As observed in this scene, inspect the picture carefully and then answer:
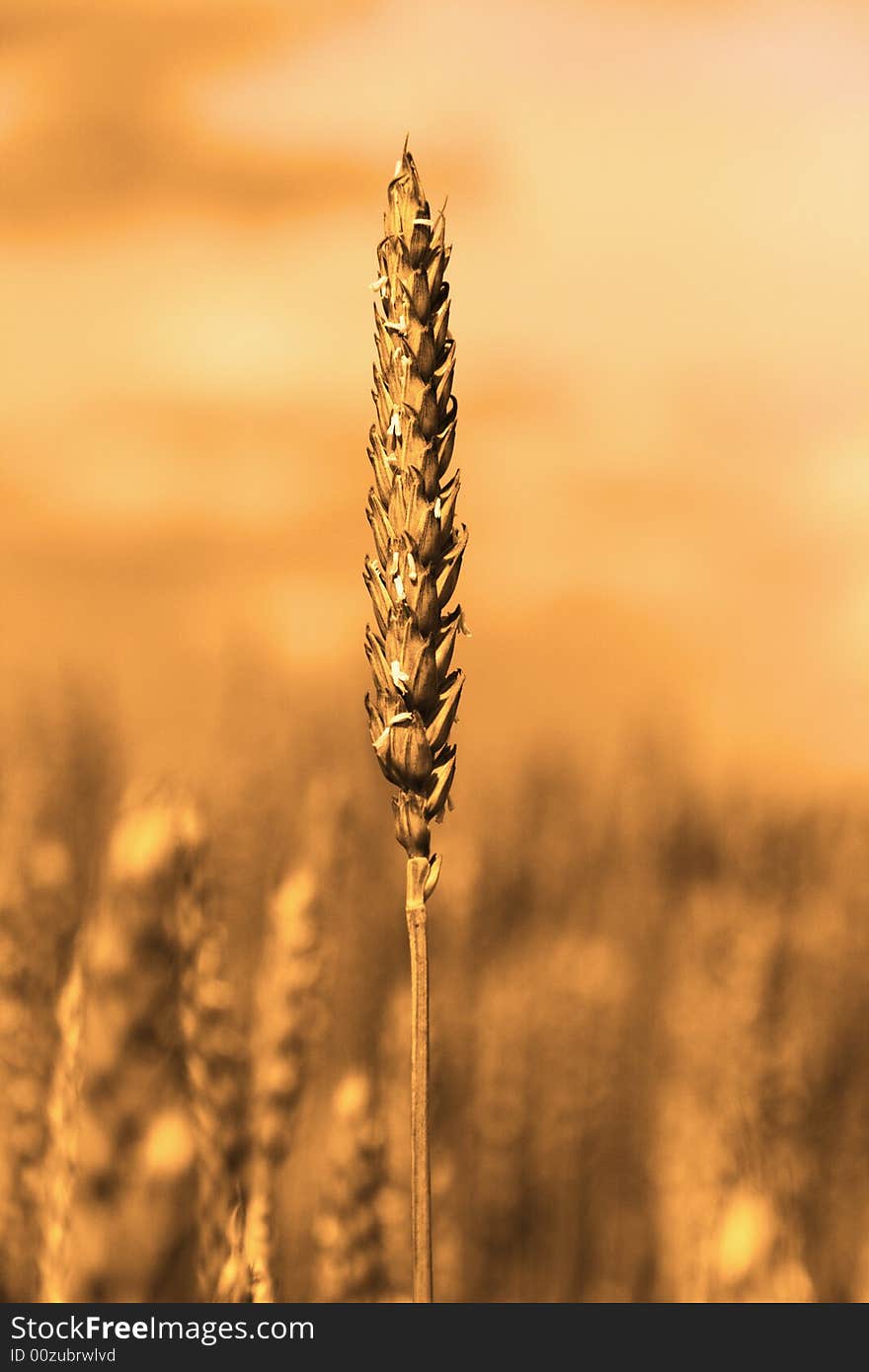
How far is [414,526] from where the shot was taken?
2.23 ft

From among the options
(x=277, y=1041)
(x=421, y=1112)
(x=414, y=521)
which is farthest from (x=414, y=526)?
(x=277, y=1041)

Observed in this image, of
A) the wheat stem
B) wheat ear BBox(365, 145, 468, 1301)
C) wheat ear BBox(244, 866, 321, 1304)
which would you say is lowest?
wheat ear BBox(244, 866, 321, 1304)

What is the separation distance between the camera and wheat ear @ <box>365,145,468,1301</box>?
67 cm

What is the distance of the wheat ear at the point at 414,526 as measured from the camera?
0.67 m

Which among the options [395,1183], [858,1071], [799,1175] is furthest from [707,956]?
[395,1183]

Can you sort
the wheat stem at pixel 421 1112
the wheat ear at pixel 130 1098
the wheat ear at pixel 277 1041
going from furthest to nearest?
the wheat ear at pixel 277 1041, the wheat ear at pixel 130 1098, the wheat stem at pixel 421 1112

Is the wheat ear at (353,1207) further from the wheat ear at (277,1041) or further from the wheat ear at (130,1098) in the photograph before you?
the wheat ear at (130,1098)

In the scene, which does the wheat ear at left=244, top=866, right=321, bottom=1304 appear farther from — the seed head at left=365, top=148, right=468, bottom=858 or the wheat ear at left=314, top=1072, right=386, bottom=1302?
the seed head at left=365, top=148, right=468, bottom=858

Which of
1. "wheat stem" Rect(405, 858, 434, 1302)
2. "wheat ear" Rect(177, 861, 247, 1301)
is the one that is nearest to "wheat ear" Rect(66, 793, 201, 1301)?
"wheat ear" Rect(177, 861, 247, 1301)

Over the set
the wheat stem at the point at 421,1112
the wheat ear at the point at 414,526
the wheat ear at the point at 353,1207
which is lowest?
the wheat ear at the point at 353,1207

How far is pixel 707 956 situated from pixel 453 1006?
35 cm

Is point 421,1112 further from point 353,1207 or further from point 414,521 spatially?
point 353,1207

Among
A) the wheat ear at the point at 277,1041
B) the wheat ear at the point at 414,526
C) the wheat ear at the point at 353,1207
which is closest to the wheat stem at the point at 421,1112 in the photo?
the wheat ear at the point at 414,526

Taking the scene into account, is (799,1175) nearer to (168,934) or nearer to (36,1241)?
(36,1241)
